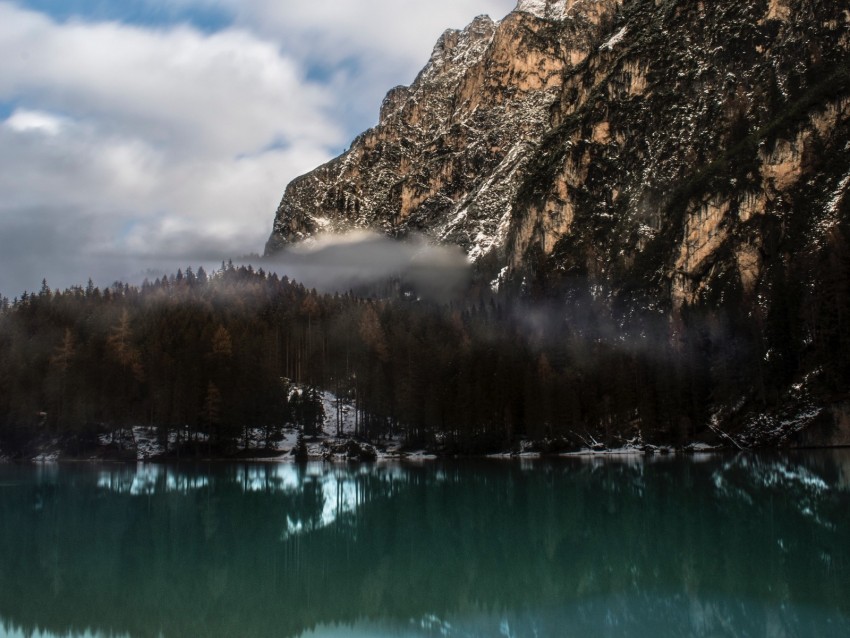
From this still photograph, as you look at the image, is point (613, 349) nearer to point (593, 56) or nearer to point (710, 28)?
point (710, 28)

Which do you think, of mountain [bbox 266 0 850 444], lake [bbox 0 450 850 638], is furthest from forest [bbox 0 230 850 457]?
lake [bbox 0 450 850 638]

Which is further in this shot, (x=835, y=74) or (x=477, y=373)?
(x=835, y=74)

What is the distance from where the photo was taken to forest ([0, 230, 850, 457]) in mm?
90125

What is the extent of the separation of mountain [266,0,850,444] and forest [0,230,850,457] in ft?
1.58

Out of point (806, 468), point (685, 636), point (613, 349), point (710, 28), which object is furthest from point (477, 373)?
point (710, 28)

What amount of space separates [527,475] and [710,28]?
12122cm

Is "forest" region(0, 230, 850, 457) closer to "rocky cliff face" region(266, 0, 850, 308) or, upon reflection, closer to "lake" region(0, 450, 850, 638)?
"rocky cliff face" region(266, 0, 850, 308)

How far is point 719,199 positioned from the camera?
120938 mm

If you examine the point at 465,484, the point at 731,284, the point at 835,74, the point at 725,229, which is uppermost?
the point at 835,74

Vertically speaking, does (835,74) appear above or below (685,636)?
above

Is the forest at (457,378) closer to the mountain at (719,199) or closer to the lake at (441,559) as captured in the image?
the mountain at (719,199)

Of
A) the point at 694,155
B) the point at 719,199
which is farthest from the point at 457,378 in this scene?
the point at 694,155

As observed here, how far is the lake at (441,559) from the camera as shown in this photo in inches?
850

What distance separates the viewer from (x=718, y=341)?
96.7m
